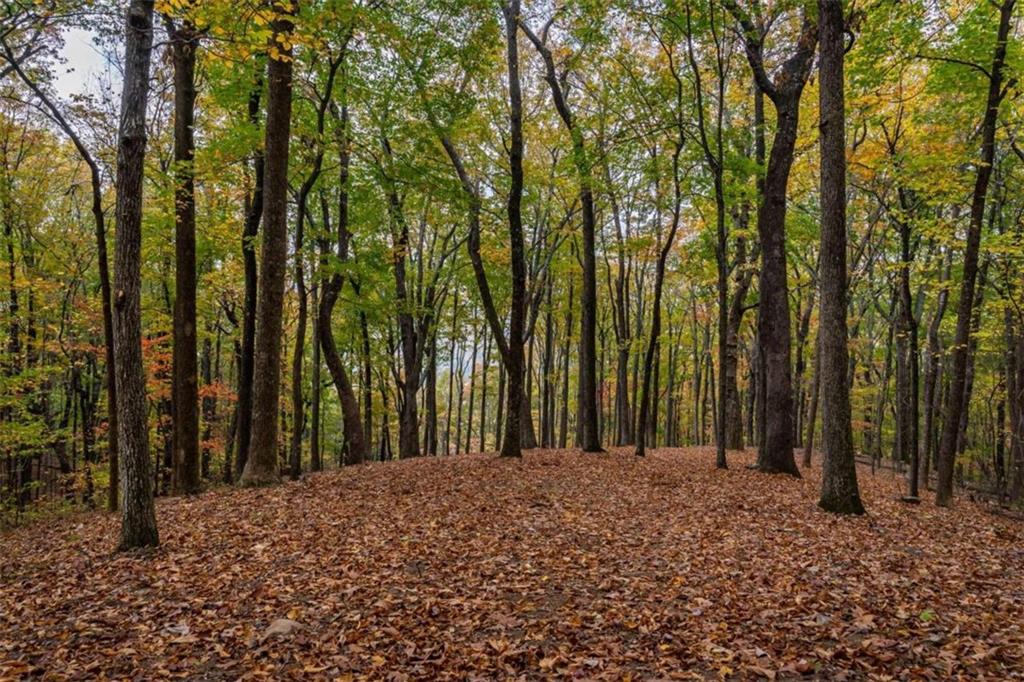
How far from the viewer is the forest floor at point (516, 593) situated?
438 centimetres

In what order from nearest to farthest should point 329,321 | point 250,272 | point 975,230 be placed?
1. point 975,230
2. point 250,272
3. point 329,321

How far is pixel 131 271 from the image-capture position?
6.62 meters

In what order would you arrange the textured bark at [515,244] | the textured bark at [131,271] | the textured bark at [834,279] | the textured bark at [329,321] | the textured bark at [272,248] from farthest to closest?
the textured bark at [329,321] < the textured bark at [515,244] < the textured bark at [272,248] < the textured bark at [834,279] < the textured bark at [131,271]

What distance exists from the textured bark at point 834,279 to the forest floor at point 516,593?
0.69 metres

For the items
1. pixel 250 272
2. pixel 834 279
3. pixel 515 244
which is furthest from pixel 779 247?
pixel 250 272

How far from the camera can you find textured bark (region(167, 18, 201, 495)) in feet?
34.7

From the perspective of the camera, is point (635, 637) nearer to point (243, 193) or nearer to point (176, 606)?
point (176, 606)

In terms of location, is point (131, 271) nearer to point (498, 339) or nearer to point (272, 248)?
point (272, 248)

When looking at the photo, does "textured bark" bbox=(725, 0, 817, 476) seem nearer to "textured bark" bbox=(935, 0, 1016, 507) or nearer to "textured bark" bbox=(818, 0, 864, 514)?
"textured bark" bbox=(935, 0, 1016, 507)

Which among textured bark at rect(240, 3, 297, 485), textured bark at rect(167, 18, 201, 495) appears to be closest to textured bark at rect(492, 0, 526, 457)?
textured bark at rect(240, 3, 297, 485)

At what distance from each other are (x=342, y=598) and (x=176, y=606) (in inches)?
61.6

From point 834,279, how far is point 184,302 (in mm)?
11548

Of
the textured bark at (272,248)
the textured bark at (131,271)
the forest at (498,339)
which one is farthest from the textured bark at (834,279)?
the textured bark at (131,271)

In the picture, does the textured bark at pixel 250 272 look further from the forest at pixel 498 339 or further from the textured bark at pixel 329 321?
the textured bark at pixel 329 321
